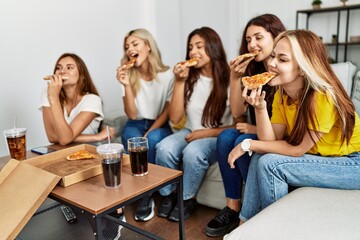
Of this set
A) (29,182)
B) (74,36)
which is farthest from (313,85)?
(74,36)

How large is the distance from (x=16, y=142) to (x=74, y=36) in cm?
147

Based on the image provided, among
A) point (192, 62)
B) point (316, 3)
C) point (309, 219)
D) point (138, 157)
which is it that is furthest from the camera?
point (316, 3)

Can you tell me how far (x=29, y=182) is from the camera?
1228mm

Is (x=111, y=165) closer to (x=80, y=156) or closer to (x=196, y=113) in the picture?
(x=80, y=156)

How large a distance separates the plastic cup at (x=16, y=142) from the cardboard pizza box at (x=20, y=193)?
1.01 feet

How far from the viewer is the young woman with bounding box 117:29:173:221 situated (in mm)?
2285

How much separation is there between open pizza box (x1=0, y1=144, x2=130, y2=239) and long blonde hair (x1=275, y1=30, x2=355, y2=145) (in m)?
0.76

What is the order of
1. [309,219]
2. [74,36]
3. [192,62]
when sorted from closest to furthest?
[309,219]
[192,62]
[74,36]

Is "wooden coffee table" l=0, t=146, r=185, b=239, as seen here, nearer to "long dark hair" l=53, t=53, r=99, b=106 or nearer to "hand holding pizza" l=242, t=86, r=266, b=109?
"hand holding pizza" l=242, t=86, r=266, b=109

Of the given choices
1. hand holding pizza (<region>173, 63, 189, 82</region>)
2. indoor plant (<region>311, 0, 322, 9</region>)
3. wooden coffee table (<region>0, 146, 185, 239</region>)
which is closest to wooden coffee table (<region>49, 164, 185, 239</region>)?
wooden coffee table (<region>0, 146, 185, 239</region>)

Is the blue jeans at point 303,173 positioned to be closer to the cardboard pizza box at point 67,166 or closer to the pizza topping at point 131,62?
the cardboard pizza box at point 67,166

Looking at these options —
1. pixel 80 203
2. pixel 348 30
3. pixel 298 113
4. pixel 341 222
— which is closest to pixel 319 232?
pixel 341 222

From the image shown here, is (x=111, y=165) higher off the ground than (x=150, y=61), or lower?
lower

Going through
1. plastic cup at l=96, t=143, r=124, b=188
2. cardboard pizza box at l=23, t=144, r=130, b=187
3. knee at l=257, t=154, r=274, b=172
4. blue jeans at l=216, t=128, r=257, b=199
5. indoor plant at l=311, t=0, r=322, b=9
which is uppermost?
indoor plant at l=311, t=0, r=322, b=9
